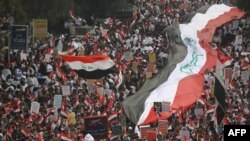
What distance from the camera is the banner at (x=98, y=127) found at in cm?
1321

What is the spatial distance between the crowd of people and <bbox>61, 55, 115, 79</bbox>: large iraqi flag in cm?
24

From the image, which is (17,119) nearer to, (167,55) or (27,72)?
(27,72)

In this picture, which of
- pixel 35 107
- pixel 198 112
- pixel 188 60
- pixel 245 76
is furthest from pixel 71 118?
pixel 188 60

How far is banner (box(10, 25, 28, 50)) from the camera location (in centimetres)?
1953

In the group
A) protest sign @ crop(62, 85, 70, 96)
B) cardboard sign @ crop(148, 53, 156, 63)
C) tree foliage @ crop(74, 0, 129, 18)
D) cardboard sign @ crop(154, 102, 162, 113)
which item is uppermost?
tree foliage @ crop(74, 0, 129, 18)

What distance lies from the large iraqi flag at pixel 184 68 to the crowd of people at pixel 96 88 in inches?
11.8

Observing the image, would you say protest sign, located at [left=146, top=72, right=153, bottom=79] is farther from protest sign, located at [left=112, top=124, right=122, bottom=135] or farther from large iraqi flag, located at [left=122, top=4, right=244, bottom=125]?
protest sign, located at [left=112, top=124, right=122, bottom=135]

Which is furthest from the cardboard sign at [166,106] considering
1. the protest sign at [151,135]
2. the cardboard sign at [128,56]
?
→ the cardboard sign at [128,56]

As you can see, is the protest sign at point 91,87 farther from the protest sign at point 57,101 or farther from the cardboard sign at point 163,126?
the cardboard sign at point 163,126

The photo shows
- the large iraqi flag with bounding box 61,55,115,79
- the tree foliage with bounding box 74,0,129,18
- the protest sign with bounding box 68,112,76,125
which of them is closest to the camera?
the protest sign with bounding box 68,112,76,125

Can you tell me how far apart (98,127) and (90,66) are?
253 inches

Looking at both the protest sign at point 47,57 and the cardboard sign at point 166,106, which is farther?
the protest sign at point 47,57

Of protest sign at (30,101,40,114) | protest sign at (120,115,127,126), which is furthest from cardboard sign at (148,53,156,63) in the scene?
protest sign at (30,101,40,114)

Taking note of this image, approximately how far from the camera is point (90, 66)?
1961 cm
